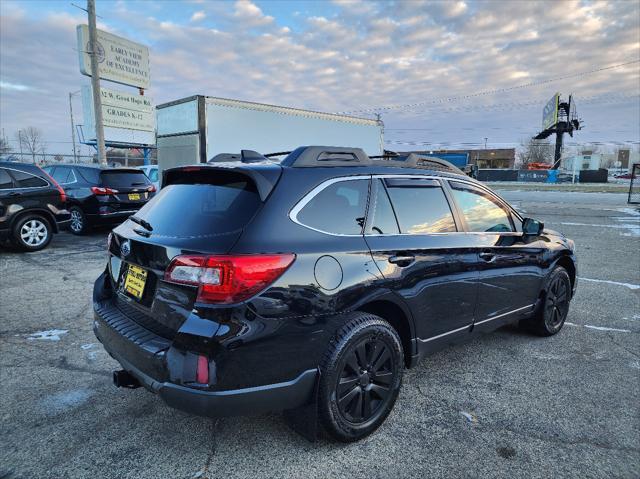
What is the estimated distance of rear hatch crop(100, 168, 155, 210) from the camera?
375 inches

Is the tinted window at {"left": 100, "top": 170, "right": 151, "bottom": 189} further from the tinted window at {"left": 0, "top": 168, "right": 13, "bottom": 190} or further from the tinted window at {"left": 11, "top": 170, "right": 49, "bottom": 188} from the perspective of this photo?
the tinted window at {"left": 0, "top": 168, "right": 13, "bottom": 190}

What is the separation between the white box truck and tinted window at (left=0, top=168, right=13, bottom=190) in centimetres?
371

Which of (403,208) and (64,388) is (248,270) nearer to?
(403,208)

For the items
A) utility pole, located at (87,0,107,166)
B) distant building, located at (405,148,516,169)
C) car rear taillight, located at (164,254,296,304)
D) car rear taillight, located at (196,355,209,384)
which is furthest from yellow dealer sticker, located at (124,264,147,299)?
distant building, located at (405,148,516,169)

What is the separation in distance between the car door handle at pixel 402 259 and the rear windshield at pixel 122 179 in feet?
28.2

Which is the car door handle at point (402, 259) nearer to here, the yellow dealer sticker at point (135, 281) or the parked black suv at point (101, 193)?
the yellow dealer sticker at point (135, 281)

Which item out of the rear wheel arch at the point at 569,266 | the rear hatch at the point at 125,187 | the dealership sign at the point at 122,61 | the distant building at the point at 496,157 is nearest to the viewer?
the rear wheel arch at the point at 569,266

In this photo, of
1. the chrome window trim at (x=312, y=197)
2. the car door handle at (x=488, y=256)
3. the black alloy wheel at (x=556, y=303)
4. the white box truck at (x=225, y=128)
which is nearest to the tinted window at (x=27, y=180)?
the white box truck at (x=225, y=128)

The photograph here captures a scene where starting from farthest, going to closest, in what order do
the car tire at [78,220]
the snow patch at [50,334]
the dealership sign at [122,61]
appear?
the dealership sign at [122,61]
the car tire at [78,220]
the snow patch at [50,334]

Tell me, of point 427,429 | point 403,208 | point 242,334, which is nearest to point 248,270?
point 242,334

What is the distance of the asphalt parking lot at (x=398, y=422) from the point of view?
2375mm

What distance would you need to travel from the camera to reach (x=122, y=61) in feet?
79.7

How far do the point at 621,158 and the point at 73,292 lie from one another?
124825 millimetres

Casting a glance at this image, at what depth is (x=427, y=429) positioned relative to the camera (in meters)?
2.72
